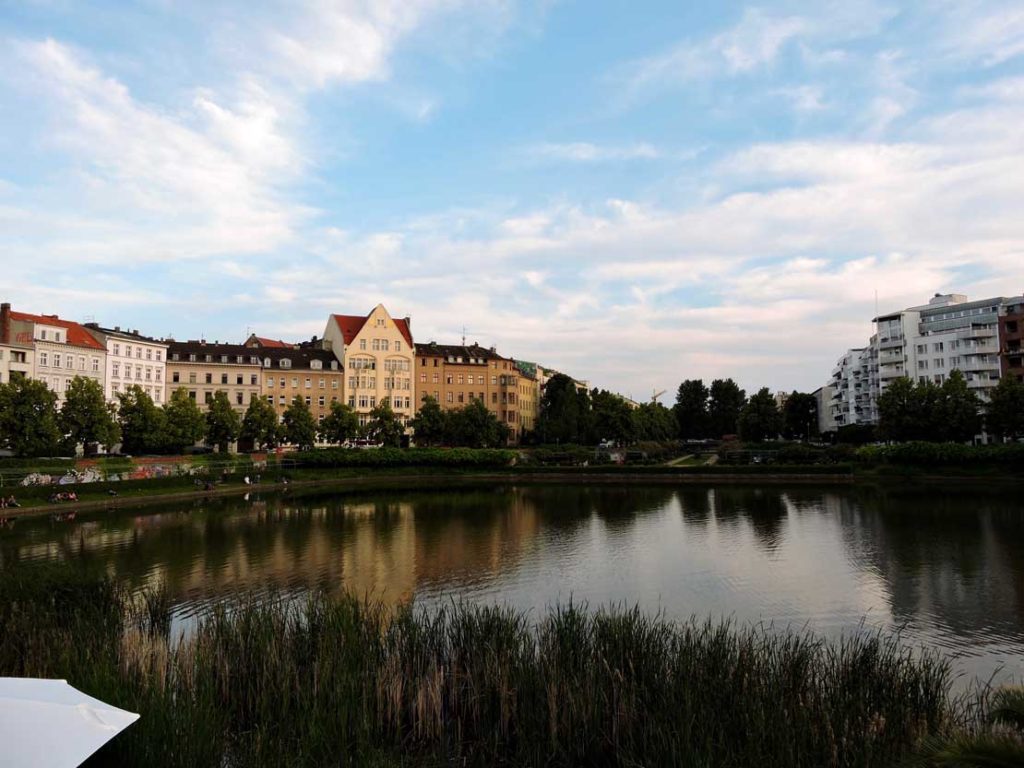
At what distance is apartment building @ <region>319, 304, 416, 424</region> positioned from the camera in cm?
11200

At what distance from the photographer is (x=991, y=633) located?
21703mm

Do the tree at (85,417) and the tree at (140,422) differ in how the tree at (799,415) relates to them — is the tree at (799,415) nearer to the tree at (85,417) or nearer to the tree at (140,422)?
the tree at (140,422)

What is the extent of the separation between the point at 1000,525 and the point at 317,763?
48.4 m

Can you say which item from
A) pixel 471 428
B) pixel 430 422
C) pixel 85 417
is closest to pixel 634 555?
pixel 85 417

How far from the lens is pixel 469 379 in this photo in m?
123

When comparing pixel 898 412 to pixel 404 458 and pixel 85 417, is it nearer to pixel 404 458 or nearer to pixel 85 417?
pixel 404 458

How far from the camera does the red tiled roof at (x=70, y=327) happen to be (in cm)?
8087

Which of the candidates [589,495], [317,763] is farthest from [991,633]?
[589,495]

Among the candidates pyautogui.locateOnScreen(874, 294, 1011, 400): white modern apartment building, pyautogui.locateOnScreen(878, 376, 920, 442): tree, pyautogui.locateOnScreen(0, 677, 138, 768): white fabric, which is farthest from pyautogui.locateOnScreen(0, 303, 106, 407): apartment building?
pyautogui.locateOnScreen(874, 294, 1011, 400): white modern apartment building

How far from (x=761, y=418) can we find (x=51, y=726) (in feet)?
414

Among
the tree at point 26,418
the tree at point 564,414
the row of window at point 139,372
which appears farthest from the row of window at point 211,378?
the tree at point 564,414

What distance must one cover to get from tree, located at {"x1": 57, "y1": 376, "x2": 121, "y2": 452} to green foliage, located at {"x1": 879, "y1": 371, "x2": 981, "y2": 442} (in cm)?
8877

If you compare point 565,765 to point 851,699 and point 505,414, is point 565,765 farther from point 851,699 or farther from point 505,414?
point 505,414

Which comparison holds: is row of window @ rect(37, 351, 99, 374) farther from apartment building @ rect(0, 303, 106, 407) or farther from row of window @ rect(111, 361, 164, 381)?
row of window @ rect(111, 361, 164, 381)
